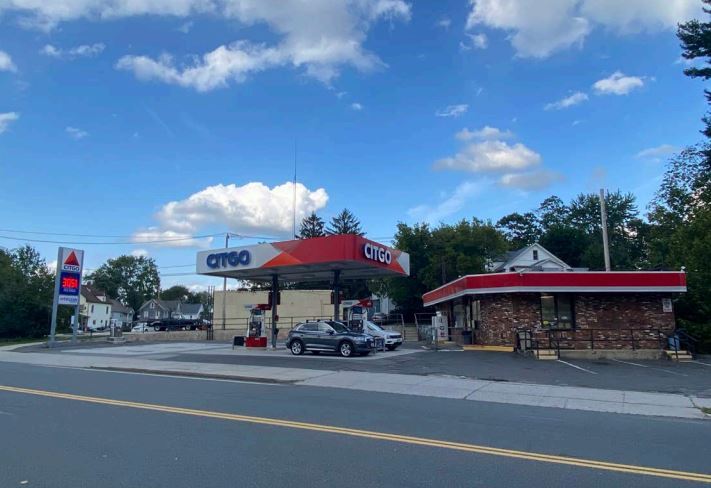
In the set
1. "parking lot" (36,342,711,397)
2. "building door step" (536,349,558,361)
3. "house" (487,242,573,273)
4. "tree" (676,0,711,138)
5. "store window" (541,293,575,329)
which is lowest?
"parking lot" (36,342,711,397)

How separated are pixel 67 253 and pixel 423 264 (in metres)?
36.0

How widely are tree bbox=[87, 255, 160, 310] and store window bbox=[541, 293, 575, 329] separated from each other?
11797cm

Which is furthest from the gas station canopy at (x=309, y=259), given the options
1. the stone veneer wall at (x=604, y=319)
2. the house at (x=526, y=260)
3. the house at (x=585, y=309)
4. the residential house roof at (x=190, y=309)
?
the residential house roof at (x=190, y=309)

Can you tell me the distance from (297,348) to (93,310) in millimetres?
86035

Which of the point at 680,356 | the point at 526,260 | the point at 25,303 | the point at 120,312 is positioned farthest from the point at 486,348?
the point at 120,312

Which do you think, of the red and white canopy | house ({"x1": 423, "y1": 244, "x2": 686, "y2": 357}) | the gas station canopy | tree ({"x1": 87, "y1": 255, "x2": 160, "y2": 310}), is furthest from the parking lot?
tree ({"x1": 87, "y1": 255, "x2": 160, "y2": 310})

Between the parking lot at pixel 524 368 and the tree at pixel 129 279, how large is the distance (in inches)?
4499

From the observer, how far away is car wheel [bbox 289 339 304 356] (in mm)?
23312

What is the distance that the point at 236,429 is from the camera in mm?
7980

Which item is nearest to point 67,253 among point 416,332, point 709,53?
point 416,332

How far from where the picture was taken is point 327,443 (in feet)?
23.3

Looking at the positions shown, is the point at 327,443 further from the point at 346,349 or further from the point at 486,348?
the point at 486,348

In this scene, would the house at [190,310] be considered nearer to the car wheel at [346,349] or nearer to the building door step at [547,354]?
the car wheel at [346,349]

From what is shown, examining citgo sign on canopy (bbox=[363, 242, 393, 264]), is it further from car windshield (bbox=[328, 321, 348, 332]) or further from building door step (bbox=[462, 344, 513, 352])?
building door step (bbox=[462, 344, 513, 352])
